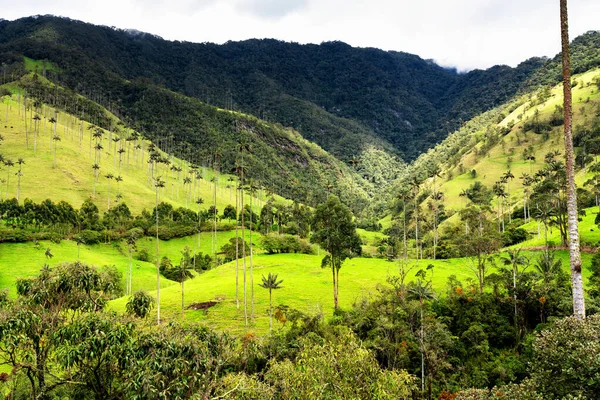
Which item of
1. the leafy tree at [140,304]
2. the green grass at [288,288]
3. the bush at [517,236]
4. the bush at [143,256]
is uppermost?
the bush at [517,236]

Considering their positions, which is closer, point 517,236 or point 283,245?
point 517,236

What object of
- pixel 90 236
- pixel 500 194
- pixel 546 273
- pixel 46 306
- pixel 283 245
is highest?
pixel 500 194

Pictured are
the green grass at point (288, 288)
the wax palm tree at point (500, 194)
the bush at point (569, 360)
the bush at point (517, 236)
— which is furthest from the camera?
the wax palm tree at point (500, 194)

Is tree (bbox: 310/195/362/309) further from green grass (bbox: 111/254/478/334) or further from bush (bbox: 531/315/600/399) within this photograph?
bush (bbox: 531/315/600/399)

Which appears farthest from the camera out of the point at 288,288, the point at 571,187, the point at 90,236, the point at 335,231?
the point at 90,236

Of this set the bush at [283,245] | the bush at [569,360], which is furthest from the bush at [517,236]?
the bush at [569,360]

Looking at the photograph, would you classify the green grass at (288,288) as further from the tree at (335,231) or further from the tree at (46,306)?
the tree at (46,306)

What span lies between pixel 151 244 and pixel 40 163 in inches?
3180

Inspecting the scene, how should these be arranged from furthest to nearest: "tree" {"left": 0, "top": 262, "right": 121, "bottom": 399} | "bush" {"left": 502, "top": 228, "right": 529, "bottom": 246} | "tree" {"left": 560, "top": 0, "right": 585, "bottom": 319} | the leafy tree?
"bush" {"left": 502, "top": 228, "right": 529, "bottom": 246}
the leafy tree
"tree" {"left": 0, "top": 262, "right": 121, "bottom": 399}
"tree" {"left": 560, "top": 0, "right": 585, "bottom": 319}

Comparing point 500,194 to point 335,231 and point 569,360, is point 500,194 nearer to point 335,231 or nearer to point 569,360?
point 335,231

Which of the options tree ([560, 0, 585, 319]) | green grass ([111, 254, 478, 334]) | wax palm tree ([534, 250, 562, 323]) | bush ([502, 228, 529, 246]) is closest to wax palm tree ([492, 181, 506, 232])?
bush ([502, 228, 529, 246])

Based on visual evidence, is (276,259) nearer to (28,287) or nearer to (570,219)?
(28,287)

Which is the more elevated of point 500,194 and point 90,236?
point 500,194

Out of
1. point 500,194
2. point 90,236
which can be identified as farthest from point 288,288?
point 90,236
